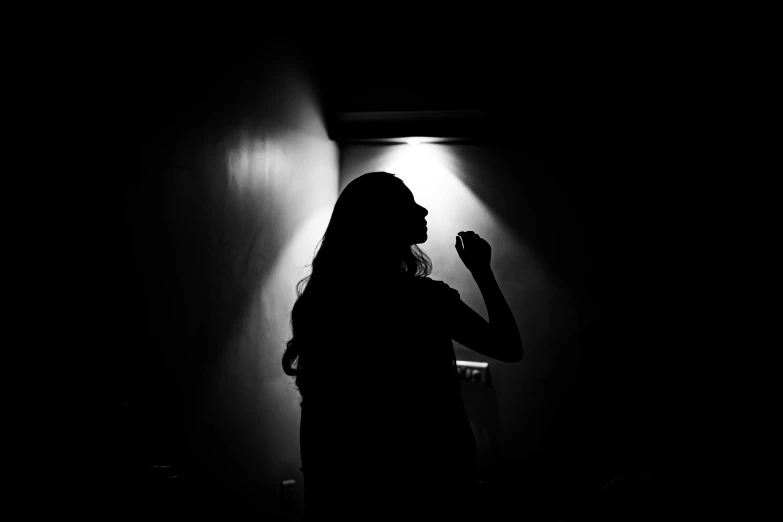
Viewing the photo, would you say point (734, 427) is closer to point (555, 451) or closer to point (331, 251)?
point (555, 451)

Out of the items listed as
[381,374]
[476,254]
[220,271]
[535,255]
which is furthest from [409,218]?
[535,255]

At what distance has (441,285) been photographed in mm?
911

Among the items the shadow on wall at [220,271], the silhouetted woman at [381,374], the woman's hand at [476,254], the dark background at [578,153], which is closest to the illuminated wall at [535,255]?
the dark background at [578,153]

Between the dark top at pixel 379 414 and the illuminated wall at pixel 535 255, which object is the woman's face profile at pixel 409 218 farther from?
the illuminated wall at pixel 535 255

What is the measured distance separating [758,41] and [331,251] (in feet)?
6.67

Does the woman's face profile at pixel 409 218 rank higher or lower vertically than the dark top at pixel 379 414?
higher

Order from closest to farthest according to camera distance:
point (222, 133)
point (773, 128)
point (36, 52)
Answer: point (36, 52) < point (222, 133) < point (773, 128)

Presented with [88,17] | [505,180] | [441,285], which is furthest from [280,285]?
[505,180]

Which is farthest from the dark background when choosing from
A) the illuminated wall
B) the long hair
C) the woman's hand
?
the woman's hand

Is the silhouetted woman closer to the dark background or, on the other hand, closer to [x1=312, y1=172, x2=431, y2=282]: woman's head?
[x1=312, y1=172, x2=431, y2=282]: woman's head

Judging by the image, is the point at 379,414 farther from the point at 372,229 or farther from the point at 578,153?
the point at 578,153

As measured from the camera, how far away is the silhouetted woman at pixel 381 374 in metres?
0.81

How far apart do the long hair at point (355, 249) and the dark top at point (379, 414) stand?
0.03 metres

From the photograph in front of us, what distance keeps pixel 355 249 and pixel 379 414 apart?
1.03ft
